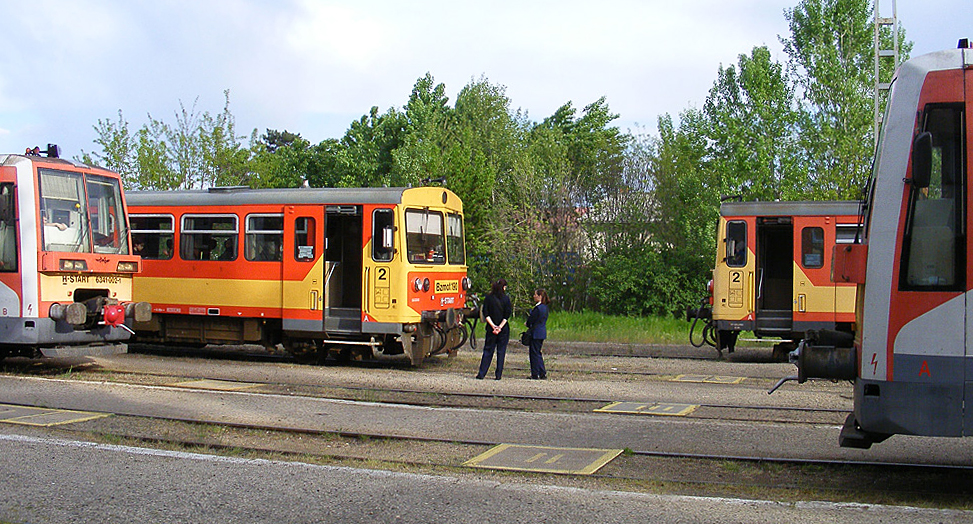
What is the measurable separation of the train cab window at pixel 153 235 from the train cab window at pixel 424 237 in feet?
15.7

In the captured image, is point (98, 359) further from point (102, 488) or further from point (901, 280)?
point (901, 280)

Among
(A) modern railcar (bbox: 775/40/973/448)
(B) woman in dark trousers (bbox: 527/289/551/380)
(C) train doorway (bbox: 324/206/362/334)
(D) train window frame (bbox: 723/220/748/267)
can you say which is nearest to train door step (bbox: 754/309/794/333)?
(D) train window frame (bbox: 723/220/748/267)

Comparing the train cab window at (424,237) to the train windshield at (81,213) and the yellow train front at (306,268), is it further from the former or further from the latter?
the train windshield at (81,213)

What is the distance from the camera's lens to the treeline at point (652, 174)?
27.2 meters

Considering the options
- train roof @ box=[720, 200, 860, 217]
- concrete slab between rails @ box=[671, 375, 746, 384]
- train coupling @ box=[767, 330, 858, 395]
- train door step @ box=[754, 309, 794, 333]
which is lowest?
concrete slab between rails @ box=[671, 375, 746, 384]

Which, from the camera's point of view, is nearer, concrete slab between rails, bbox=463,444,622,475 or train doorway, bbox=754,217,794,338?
concrete slab between rails, bbox=463,444,622,475

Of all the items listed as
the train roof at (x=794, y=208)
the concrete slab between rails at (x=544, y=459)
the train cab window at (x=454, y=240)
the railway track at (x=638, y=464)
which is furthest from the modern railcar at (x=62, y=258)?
the train roof at (x=794, y=208)

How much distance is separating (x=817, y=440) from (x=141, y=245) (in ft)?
42.2

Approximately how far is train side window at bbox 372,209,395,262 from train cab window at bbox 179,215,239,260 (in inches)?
110

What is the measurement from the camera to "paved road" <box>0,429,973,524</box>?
6488 mm

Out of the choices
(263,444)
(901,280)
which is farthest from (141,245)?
(901,280)

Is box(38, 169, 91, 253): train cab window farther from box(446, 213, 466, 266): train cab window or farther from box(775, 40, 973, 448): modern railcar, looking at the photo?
box(775, 40, 973, 448): modern railcar

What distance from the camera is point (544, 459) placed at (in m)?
8.34

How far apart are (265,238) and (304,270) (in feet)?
3.38
